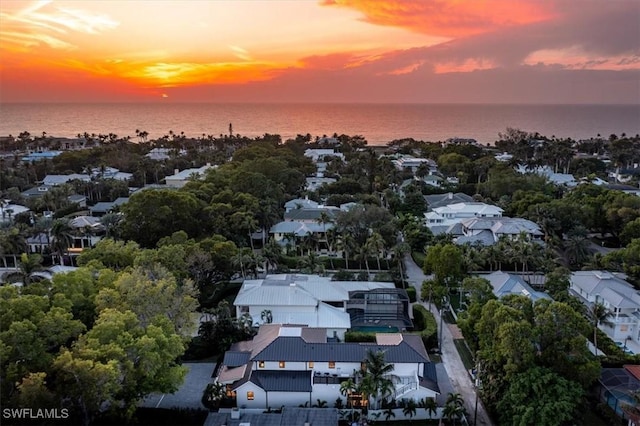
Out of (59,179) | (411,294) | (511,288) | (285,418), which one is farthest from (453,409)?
(59,179)

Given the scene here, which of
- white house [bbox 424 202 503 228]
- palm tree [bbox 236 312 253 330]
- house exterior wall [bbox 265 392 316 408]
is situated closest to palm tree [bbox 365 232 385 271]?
palm tree [bbox 236 312 253 330]

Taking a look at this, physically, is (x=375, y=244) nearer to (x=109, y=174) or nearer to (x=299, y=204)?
(x=299, y=204)

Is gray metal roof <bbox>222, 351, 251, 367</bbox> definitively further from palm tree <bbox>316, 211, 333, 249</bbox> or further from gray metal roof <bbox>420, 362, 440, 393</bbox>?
palm tree <bbox>316, 211, 333, 249</bbox>

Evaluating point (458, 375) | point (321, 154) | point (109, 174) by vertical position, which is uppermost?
point (321, 154)

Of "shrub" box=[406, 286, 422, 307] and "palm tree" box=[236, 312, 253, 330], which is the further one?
"shrub" box=[406, 286, 422, 307]

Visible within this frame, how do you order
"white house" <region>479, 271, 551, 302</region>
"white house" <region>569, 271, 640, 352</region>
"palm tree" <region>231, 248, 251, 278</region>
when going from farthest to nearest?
"palm tree" <region>231, 248, 251, 278</region>, "white house" <region>479, 271, 551, 302</region>, "white house" <region>569, 271, 640, 352</region>

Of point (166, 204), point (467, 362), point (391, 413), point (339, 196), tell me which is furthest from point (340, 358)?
point (339, 196)
